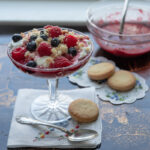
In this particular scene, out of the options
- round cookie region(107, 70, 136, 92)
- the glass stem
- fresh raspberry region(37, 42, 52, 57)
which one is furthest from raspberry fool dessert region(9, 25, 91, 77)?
round cookie region(107, 70, 136, 92)

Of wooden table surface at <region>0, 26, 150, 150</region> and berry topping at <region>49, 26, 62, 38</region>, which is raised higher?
berry topping at <region>49, 26, 62, 38</region>

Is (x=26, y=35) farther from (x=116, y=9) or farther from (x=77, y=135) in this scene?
(x=116, y=9)

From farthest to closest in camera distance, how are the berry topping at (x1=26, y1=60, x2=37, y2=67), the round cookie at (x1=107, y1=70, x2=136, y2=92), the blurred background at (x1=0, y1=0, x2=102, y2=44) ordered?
the blurred background at (x1=0, y1=0, x2=102, y2=44), the round cookie at (x1=107, y1=70, x2=136, y2=92), the berry topping at (x1=26, y1=60, x2=37, y2=67)

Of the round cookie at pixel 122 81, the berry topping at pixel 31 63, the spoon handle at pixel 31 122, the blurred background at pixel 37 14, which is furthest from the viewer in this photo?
the blurred background at pixel 37 14

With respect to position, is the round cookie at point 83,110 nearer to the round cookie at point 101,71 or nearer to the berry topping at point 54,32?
the round cookie at point 101,71

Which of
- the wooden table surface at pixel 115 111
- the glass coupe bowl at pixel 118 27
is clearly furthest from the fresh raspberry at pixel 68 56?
the glass coupe bowl at pixel 118 27

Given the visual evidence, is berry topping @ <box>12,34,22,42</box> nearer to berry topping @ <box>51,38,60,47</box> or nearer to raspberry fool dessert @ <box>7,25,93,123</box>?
raspberry fool dessert @ <box>7,25,93,123</box>

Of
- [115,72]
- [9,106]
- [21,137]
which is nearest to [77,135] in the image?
[21,137]

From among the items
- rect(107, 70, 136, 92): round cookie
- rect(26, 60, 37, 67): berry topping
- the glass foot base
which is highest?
rect(26, 60, 37, 67): berry topping
